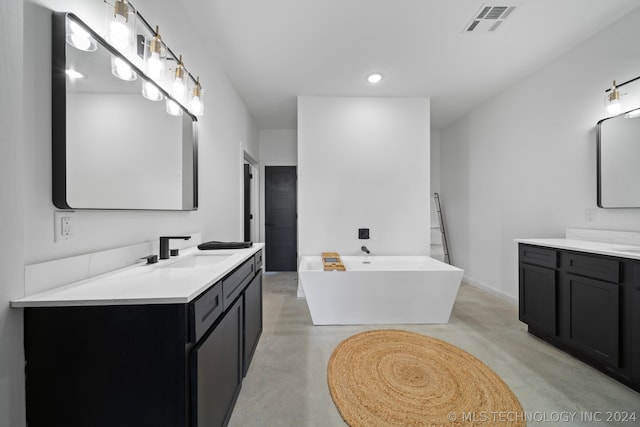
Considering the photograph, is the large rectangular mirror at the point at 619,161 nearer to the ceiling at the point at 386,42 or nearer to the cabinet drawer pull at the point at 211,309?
the ceiling at the point at 386,42

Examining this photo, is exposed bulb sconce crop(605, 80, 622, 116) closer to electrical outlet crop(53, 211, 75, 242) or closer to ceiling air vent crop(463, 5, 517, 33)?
ceiling air vent crop(463, 5, 517, 33)

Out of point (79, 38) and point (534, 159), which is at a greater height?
point (79, 38)

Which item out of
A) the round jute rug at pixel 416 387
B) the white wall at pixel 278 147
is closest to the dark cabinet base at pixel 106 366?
the round jute rug at pixel 416 387

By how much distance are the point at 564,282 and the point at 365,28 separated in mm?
2575

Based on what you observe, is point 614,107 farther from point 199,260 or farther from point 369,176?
point 199,260

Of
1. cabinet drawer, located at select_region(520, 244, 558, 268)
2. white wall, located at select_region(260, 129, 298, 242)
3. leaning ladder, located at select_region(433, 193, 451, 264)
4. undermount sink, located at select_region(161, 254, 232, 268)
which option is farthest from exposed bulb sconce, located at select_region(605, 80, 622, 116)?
white wall, located at select_region(260, 129, 298, 242)

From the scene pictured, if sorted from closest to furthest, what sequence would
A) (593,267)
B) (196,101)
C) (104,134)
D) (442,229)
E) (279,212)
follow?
(104,134) < (593,267) < (196,101) < (442,229) < (279,212)

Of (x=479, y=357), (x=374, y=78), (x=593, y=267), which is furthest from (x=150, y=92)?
(x=593, y=267)

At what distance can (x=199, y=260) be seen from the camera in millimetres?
1667

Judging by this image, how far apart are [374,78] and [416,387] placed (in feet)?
A: 9.70

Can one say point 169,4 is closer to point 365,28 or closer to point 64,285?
point 365,28

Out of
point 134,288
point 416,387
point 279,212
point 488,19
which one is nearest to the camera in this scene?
point 134,288

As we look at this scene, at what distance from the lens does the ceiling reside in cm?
188

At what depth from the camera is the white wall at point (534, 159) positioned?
2.15 meters
